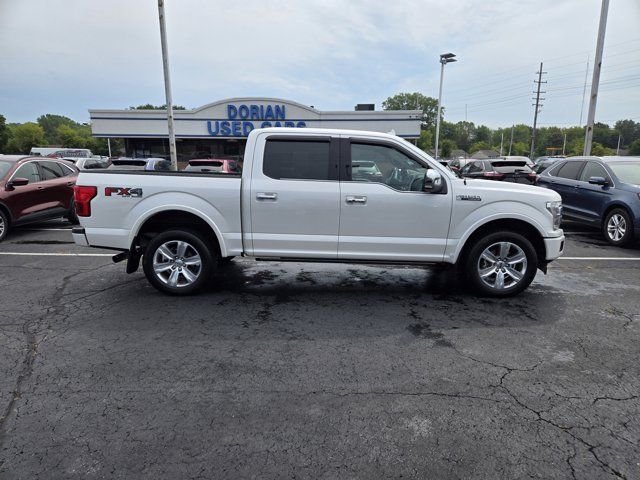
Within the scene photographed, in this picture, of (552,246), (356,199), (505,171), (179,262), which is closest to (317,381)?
(356,199)

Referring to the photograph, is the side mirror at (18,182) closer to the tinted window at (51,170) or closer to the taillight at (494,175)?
the tinted window at (51,170)

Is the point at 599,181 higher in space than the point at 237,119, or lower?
lower

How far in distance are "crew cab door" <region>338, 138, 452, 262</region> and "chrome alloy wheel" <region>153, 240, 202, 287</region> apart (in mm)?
1844

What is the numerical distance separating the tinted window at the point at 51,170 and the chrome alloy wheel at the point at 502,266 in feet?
31.8

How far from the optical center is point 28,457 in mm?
2502

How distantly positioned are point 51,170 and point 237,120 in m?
23.3

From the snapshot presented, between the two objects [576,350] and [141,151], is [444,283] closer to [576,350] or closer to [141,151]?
[576,350]

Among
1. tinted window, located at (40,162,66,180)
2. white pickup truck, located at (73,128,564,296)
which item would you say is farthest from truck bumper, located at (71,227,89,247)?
tinted window, located at (40,162,66,180)

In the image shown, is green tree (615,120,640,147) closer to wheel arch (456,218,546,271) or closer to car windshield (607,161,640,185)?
car windshield (607,161,640,185)

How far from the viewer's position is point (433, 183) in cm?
497

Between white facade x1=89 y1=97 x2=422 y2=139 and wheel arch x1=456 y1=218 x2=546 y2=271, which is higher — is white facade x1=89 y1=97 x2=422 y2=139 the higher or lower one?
the higher one

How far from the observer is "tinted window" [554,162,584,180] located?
32.9ft

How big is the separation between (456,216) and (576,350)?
193cm

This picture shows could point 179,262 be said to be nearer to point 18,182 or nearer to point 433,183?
point 433,183
